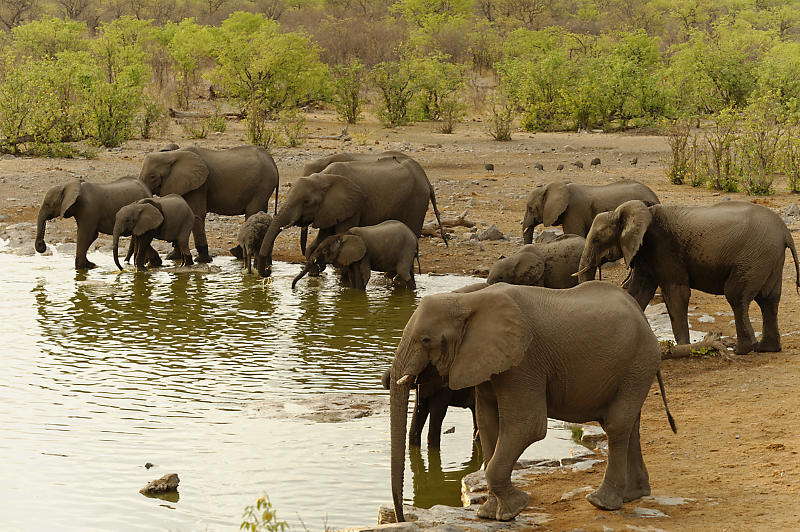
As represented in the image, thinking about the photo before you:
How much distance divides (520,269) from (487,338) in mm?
4672

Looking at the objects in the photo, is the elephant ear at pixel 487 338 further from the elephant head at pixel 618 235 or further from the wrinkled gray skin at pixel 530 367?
the elephant head at pixel 618 235

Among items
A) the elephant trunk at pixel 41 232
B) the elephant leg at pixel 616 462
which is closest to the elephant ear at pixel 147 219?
the elephant trunk at pixel 41 232

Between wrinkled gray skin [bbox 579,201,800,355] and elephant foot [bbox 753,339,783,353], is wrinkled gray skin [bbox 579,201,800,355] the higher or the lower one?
the higher one

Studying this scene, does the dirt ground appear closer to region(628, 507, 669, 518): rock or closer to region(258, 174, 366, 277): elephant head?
region(628, 507, 669, 518): rock

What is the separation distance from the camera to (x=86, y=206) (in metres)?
14.4

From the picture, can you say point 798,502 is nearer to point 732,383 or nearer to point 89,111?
point 732,383

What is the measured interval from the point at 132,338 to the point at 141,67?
21.6 metres

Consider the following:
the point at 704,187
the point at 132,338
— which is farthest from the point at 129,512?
the point at 704,187

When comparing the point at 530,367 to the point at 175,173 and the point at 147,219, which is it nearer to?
the point at 147,219

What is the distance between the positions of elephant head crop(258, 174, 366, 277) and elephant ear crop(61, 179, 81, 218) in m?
2.71

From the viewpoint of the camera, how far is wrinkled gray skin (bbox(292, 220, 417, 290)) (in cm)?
1263

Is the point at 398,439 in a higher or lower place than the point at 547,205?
lower

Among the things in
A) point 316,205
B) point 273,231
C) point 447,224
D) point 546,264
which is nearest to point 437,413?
point 546,264

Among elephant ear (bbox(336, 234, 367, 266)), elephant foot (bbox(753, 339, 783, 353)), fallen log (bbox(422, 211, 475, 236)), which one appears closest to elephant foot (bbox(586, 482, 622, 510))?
elephant foot (bbox(753, 339, 783, 353))
